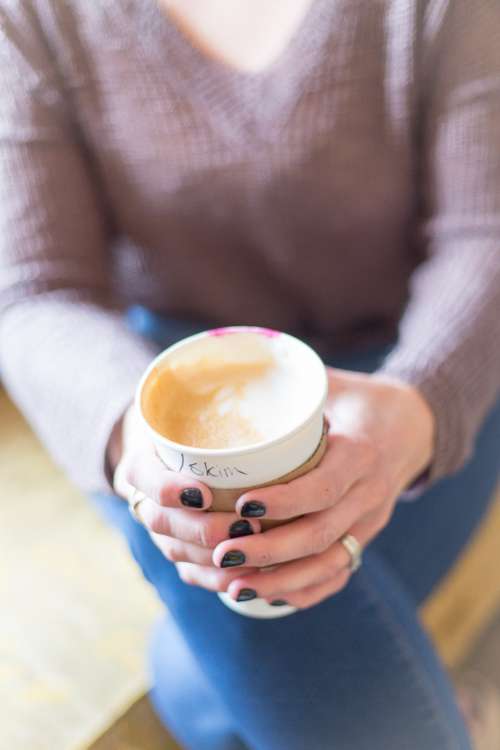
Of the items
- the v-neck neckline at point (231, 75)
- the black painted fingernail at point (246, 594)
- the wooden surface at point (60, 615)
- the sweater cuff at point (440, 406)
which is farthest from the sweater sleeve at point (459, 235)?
the wooden surface at point (60, 615)

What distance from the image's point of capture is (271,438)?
449 mm

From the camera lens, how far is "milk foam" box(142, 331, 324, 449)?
0.47 m

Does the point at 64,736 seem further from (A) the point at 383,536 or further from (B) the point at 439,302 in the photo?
(B) the point at 439,302

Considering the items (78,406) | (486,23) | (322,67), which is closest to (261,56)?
(322,67)

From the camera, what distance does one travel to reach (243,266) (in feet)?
2.64

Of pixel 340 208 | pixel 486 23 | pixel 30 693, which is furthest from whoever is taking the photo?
pixel 30 693

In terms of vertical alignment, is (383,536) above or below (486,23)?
below

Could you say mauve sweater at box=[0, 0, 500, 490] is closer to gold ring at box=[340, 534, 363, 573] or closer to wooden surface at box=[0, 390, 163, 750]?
gold ring at box=[340, 534, 363, 573]

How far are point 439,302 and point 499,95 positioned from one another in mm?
190

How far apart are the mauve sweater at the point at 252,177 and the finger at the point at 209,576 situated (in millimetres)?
132

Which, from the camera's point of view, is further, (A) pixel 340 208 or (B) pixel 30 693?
(B) pixel 30 693

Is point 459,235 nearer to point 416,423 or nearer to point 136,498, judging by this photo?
point 416,423

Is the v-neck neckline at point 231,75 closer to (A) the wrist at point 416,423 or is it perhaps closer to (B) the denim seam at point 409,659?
(A) the wrist at point 416,423

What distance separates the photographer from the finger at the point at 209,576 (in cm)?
52
